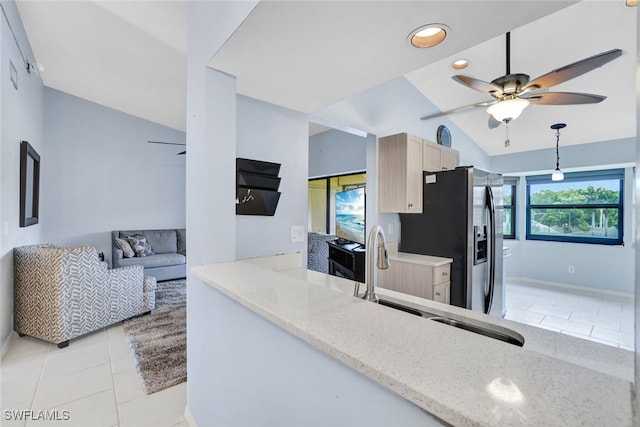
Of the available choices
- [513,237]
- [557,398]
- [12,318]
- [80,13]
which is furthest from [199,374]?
[513,237]

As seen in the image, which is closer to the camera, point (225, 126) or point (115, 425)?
point (225, 126)

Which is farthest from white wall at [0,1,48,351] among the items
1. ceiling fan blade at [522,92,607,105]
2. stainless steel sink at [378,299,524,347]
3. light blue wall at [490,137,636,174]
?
light blue wall at [490,137,636,174]

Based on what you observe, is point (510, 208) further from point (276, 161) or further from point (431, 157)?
point (276, 161)

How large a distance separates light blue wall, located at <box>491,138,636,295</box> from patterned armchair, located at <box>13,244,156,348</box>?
21.7 feet

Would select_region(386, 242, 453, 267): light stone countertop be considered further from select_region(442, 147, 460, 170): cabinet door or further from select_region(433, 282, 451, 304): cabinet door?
select_region(442, 147, 460, 170): cabinet door

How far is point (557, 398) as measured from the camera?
458 millimetres

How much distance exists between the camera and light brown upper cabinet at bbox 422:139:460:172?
3434mm

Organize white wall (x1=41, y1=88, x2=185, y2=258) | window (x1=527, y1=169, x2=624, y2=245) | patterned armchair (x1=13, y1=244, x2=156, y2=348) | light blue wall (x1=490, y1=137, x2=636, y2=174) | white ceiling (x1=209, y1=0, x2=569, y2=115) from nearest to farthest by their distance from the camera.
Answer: white ceiling (x1=209, y1=0, x2=569, y2=115) → patterned armchair (x1=13, y1=244, x2=156, y2=348) → light blue wall (x1=490, y1=137, x2=636, y2=174) → white wall (x1=41, y1=88, x2=185, y2=258) → window (x1=527, y1=169, x2=624, y2=245)

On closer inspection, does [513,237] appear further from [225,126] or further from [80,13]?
[80,13]

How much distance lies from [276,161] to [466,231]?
1.99 metres

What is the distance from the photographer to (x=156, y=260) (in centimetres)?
495

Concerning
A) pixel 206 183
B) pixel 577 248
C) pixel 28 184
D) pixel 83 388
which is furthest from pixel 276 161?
pixel 577 248

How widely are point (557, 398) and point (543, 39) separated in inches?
142

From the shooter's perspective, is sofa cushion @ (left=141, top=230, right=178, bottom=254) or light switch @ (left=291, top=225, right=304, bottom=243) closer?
light switch @ (left=291, top=225, right=304, bottom=243)
